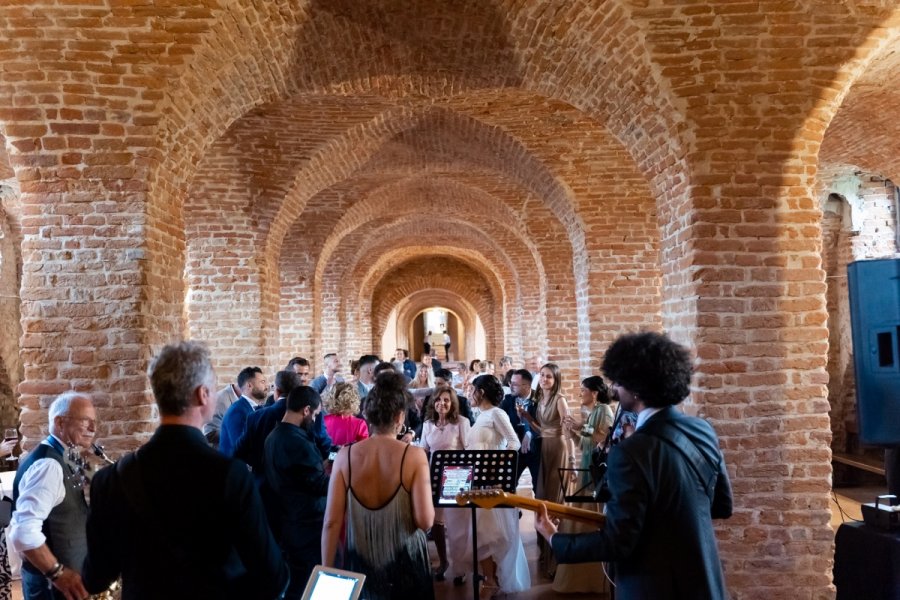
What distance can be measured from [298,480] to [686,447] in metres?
2.30

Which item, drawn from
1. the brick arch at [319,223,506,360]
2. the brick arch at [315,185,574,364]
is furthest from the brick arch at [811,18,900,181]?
the brick arch at [319,223,506,360]

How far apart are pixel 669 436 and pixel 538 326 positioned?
1360cm

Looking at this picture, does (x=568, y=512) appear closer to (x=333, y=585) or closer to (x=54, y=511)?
(x=333, y=585)

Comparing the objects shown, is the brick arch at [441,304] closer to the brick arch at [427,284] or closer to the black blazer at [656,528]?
the brick arch at [427,284]

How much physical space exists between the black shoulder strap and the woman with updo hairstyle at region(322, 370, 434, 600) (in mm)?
1017

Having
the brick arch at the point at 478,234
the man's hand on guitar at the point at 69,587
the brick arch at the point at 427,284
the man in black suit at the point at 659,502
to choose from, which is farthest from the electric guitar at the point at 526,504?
the brick arch at the point at 427,284

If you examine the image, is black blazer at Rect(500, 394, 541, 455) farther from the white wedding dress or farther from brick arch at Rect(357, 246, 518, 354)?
brick arch at Rect(357, 246, 518, 354)

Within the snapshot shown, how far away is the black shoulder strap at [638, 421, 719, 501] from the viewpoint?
2.21 meters

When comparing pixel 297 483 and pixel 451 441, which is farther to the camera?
pixel 451 441

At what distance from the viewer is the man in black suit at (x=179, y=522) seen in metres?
1.84

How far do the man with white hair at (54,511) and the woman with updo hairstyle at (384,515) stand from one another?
1.12 metres

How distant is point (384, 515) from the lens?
9.16 feet

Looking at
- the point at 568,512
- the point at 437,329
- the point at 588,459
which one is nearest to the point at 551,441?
the point at 588,459

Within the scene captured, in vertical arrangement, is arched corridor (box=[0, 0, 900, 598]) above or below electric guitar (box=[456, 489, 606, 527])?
above
